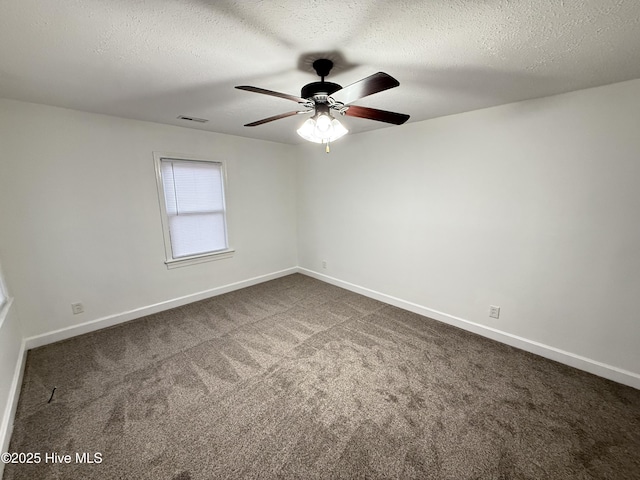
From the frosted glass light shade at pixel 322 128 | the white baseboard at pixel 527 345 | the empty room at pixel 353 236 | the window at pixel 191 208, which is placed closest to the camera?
the empty room at pixel 353 236

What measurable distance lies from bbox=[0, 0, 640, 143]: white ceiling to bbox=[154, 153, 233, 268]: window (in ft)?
3.60

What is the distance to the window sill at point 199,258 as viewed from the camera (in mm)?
3350

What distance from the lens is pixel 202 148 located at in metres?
3.40

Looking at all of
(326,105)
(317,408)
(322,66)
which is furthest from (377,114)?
(317,408)

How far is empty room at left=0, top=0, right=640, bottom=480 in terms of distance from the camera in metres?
1.39

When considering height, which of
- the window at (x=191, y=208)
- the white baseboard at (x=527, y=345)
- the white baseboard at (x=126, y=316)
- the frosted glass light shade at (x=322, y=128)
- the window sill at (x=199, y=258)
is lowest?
the white baseboard at (x=527, y=345)

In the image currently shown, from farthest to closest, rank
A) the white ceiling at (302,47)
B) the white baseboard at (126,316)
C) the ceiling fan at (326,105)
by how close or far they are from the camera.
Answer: the white baseboard at (126,316)
the ceiling fan at (326,105)
the white ceiling at (302,47)

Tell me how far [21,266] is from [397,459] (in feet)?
11.5

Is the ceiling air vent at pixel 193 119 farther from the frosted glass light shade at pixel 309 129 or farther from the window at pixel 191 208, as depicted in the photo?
the frosted glass light shade at pixel 309 129

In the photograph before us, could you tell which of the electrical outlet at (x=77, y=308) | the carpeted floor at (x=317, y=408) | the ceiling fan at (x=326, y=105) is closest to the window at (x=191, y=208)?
the electrical outlet at (x=77, y=308)

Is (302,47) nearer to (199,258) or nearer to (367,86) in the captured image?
(367,86)

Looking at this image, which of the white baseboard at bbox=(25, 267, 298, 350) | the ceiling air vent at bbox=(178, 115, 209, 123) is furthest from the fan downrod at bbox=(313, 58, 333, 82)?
the white baseboard at bbox=(25, 267, 298, 350)

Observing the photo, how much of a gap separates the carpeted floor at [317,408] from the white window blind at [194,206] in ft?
3.87

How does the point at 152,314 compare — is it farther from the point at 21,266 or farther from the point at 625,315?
the point at 625,315
